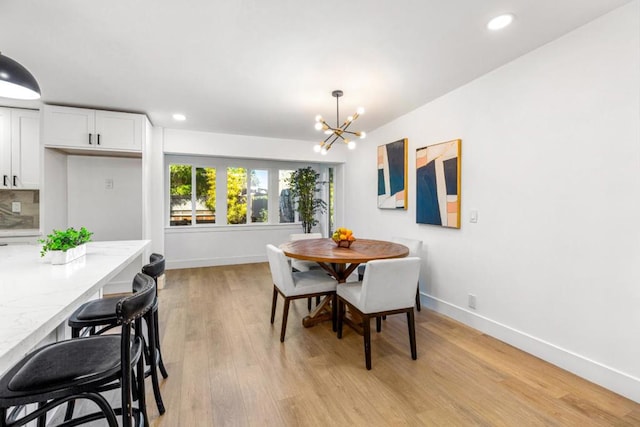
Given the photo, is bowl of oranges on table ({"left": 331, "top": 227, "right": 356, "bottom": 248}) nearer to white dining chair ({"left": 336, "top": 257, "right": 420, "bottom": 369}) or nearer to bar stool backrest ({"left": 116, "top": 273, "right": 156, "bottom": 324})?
white dining chair ({"left": 336, "top": 257, "right": 420, "bottom": 369})

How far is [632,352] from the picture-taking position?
185 cm

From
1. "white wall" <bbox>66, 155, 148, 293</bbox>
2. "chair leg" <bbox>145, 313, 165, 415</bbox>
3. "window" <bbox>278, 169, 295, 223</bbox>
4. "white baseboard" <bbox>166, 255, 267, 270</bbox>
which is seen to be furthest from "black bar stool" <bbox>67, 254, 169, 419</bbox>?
"window" <bbox>278, 169, 295, 223</bbox>

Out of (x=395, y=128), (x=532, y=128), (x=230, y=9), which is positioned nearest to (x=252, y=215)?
(x=395, y=128)

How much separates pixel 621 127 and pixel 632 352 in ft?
4.72

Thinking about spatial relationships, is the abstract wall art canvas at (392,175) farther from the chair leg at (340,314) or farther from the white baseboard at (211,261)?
the white baseboard at (211,261)

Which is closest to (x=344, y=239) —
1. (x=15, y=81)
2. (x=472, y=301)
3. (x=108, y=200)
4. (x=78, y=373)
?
(x=472, y=301)

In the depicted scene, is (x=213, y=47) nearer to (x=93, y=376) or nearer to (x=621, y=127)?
(x=93, y=376)

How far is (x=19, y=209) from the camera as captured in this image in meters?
Answer: 3.78

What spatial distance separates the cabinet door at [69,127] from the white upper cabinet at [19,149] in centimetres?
39

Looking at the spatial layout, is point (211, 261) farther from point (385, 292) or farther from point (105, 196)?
point (385, 292)

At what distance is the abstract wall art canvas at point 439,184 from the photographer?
3.05 meters

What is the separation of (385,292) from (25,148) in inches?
180

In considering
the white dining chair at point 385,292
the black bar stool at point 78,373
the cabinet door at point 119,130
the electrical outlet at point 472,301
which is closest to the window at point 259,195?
the cabinet door at point 119,130

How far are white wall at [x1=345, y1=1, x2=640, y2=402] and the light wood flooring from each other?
216 millimetres
